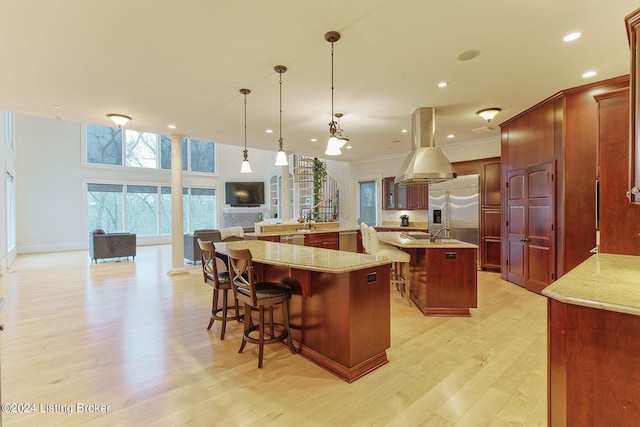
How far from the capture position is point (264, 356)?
104 inches

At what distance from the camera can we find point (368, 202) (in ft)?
29.2

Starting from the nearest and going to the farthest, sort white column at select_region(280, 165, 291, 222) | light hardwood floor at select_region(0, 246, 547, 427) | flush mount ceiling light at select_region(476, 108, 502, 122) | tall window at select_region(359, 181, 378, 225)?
light hardwood floor at select_region(0, 246, 547, 427) < flush mount ceiling light at select_region(476, 108, 502, 122) < white column at select_region(280, 165, 291, 222) < tall window at select_region(359, 181, 378, 225)

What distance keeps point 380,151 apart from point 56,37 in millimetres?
6378

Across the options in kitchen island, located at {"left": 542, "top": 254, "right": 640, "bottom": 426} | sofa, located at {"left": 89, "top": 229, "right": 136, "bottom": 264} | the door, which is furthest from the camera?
sofa, located at {"left": 89, "top": 229, "right": 136, "bottom": 264}

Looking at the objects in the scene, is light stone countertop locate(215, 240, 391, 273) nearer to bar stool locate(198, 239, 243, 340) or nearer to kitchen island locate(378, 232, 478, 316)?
bar stool locate(198, 239, 243, 340)

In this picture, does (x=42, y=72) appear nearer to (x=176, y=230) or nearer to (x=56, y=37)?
(x=56, y=37)

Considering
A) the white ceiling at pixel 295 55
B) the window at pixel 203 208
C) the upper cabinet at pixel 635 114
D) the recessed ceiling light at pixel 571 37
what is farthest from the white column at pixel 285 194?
the upper cabinet at pixel 635 114

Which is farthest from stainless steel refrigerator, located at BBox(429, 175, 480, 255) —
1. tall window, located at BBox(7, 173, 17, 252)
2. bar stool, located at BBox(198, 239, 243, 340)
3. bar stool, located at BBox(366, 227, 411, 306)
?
tall window, located at BBox(7, 173, 17, 252)

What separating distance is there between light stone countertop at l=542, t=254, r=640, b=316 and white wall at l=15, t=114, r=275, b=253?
1200 cm

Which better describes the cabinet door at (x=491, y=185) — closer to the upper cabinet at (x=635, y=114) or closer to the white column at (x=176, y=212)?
the upper cabinet at (x=635, y=114)

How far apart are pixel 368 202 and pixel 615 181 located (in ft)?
21.7

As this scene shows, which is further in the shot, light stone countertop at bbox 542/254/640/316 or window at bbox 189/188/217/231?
window at bbox 189/188/217/231

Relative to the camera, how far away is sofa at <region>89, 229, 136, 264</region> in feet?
23.9

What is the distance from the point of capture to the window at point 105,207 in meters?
9.77
